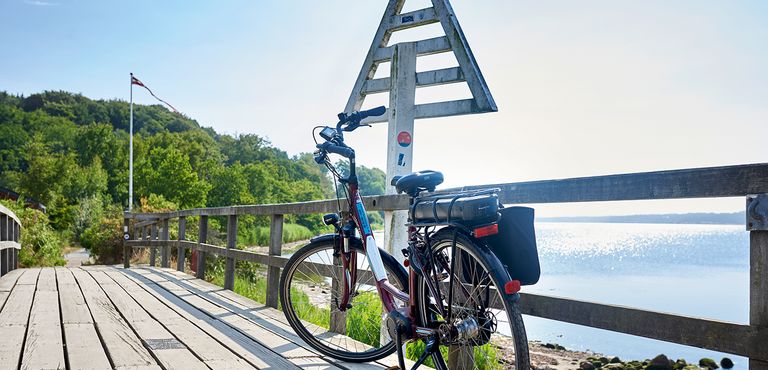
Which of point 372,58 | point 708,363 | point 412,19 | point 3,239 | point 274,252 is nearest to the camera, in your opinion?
point 412,19

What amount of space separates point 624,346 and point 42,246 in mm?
14443

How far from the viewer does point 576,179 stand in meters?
1.97

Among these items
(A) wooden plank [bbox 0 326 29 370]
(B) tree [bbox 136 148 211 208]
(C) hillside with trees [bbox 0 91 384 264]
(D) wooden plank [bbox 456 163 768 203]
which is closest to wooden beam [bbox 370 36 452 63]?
(D) wooden plank [bbox 456 163 768 203]

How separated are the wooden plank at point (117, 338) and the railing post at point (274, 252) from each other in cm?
103

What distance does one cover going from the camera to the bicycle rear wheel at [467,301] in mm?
1835

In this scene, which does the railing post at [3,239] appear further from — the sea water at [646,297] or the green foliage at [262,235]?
the green foliage at [262,235]

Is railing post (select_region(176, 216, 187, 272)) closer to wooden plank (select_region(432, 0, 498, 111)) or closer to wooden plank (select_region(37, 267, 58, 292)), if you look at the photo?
wooden plank (select_region(37, 267, 58, 292))

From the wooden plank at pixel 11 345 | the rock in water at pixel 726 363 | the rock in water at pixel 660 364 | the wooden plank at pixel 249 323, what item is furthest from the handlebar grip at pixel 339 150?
the rock in water at pixel 726 363

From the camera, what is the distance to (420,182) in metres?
2.27

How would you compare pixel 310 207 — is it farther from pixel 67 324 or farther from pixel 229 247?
pixel 229 247

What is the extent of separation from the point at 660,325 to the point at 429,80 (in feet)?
6.57

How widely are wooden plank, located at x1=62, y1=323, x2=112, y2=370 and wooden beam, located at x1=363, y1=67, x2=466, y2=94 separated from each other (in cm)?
197

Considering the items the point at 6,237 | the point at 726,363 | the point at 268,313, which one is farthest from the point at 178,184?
the point at 268,313

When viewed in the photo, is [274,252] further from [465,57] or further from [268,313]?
[465,57]
